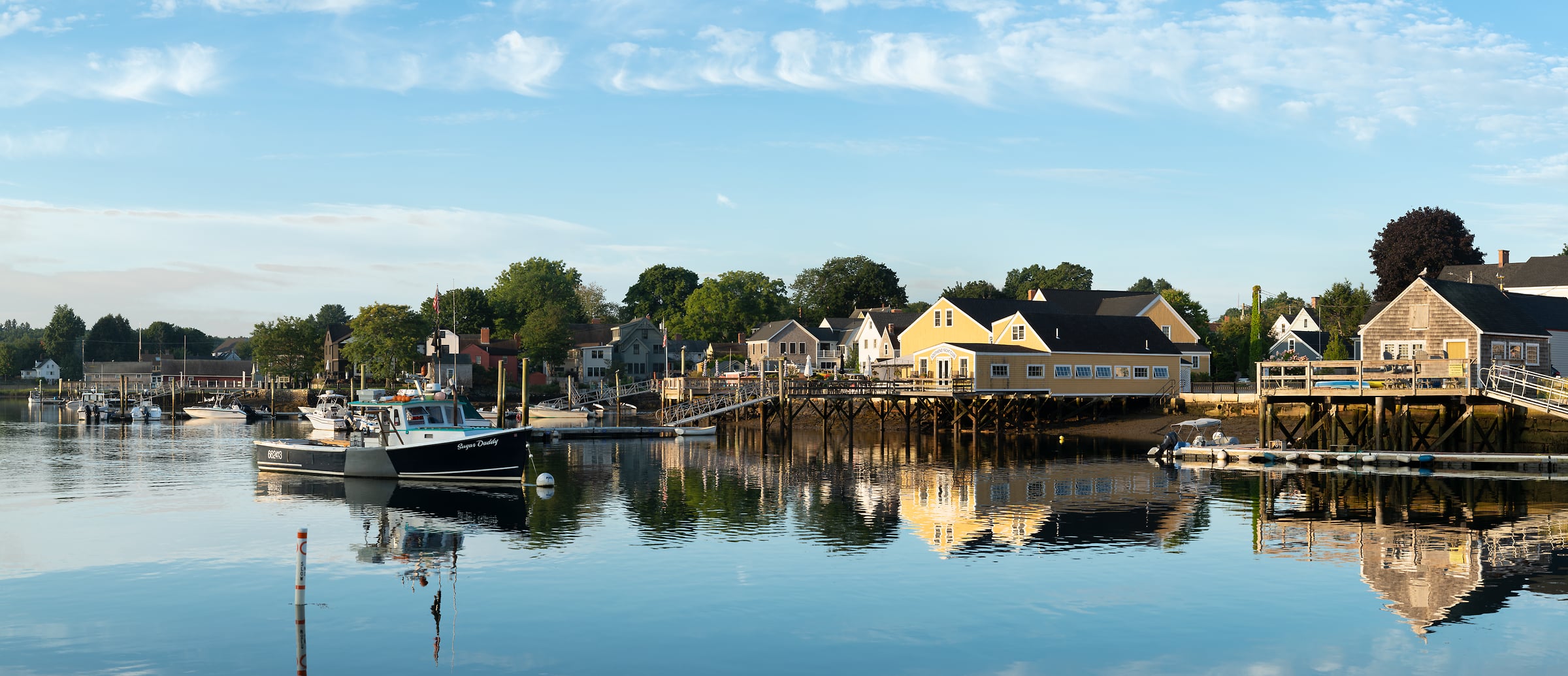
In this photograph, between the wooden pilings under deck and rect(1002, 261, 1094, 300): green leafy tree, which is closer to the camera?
the wooden pilings under deck

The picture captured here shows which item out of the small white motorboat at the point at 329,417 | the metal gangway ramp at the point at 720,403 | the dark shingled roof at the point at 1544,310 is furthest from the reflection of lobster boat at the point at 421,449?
the dark shingled roof at the point at 1544,310

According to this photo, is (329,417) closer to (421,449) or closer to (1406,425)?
(421,449)

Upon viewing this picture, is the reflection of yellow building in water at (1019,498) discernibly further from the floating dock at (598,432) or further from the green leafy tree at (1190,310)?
the green leafy tree at (1190,310)

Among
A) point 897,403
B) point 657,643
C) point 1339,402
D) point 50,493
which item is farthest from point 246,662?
point 897,403

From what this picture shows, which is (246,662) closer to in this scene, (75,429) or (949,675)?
(949,675)

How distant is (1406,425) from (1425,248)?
49.7 metres

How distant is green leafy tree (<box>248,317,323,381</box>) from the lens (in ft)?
411

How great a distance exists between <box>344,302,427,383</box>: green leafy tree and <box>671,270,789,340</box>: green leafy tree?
127ft

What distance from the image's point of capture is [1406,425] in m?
45.0

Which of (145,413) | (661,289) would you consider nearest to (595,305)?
(661,289)

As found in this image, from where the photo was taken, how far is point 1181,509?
33.5 meters

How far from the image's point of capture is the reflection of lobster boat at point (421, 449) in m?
40.2

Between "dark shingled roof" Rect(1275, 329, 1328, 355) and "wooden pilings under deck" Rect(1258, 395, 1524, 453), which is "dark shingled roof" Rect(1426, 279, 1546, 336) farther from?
"dark shingled roof" Rect(1275, 329, 1328, 355)

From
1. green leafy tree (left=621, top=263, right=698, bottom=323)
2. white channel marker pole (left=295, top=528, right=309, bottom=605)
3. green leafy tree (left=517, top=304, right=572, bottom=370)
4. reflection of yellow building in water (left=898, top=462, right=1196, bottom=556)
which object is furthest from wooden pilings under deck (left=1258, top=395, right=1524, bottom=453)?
green leafy tree (left=621, top=263, right=698, bottom=323)
